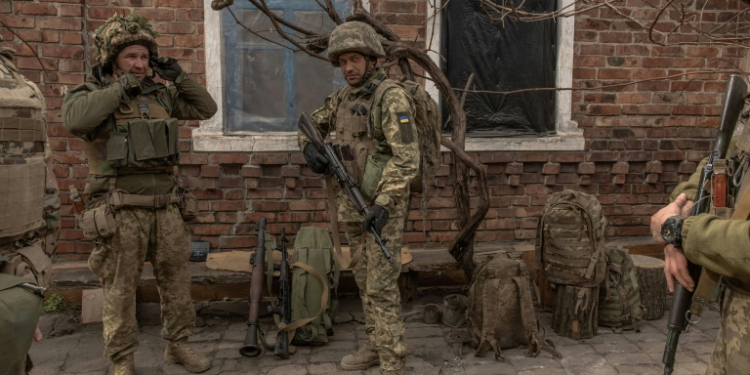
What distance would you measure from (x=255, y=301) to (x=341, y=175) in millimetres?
1148

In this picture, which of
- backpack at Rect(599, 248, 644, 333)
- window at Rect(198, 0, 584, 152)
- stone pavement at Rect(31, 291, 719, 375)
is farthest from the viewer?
window at Rect(198, 0, 584, 152)

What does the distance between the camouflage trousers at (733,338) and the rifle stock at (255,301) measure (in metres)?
2.77

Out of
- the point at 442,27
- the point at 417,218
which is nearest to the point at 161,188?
the point at 417,218

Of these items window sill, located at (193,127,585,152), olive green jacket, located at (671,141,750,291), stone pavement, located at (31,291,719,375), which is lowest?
stone pavement, located at (31,291,719,375)

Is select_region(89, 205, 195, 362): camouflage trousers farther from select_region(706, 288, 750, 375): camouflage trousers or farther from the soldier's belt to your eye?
select_region(706, 288, 750, 375): camouflage trousers

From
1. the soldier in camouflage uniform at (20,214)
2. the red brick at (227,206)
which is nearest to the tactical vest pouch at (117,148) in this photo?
the soldier in camouflage uniform at (20,214)

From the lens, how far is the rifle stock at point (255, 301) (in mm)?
3924

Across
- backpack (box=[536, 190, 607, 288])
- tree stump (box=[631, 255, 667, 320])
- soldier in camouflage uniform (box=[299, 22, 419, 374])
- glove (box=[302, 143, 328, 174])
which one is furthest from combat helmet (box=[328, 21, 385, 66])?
tree stump (box=[631, 255, 667, 320])

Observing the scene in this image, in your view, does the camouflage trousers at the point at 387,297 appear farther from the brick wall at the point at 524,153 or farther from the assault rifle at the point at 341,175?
the brick wall at the point at 524,153

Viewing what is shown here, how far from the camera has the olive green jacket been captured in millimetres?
1762

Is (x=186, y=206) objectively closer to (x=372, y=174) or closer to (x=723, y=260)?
(x=372, y=174)

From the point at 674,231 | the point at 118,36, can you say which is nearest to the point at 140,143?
the point at 118,36

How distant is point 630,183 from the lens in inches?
222

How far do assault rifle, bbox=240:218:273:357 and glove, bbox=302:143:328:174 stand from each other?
815mm
